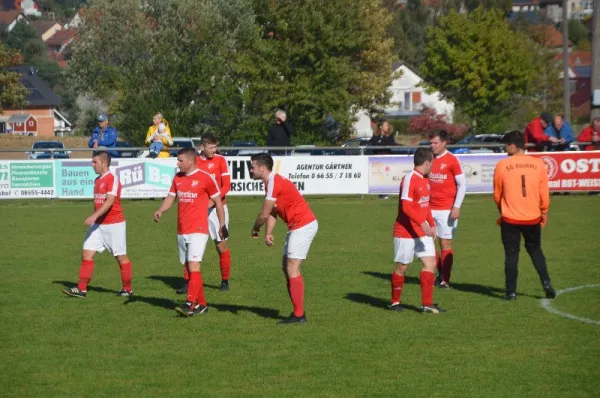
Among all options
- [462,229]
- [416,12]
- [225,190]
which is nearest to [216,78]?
[462,229]

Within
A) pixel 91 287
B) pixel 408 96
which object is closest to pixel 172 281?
pixel 91 287

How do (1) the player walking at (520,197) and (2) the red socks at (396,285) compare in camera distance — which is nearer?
(2) the red socks at (396,285)

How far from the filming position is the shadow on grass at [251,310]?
12.0 m

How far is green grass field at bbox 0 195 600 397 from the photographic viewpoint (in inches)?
346

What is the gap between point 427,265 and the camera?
11.8m

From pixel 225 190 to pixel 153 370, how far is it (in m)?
4.93

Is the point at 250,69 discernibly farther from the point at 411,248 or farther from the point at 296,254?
the point at 296,254

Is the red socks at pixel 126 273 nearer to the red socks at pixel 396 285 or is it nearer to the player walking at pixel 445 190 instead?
the red socks at pixel 396 285

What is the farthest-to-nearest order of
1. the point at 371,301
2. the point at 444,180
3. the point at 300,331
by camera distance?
the point at 444,180 < the point at 371,301 < the point at 300,331

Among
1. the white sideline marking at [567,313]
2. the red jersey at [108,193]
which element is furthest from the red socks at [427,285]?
the red jersey at [108,193]

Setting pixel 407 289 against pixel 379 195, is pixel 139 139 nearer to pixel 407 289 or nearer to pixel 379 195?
pixel 379 195

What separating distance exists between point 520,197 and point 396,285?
6.12 ft

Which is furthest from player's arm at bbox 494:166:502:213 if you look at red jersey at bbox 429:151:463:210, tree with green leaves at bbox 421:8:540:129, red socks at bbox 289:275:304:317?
tree with green leaves at bbox 421:8:540:129

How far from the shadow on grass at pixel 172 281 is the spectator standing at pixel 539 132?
15.1m
